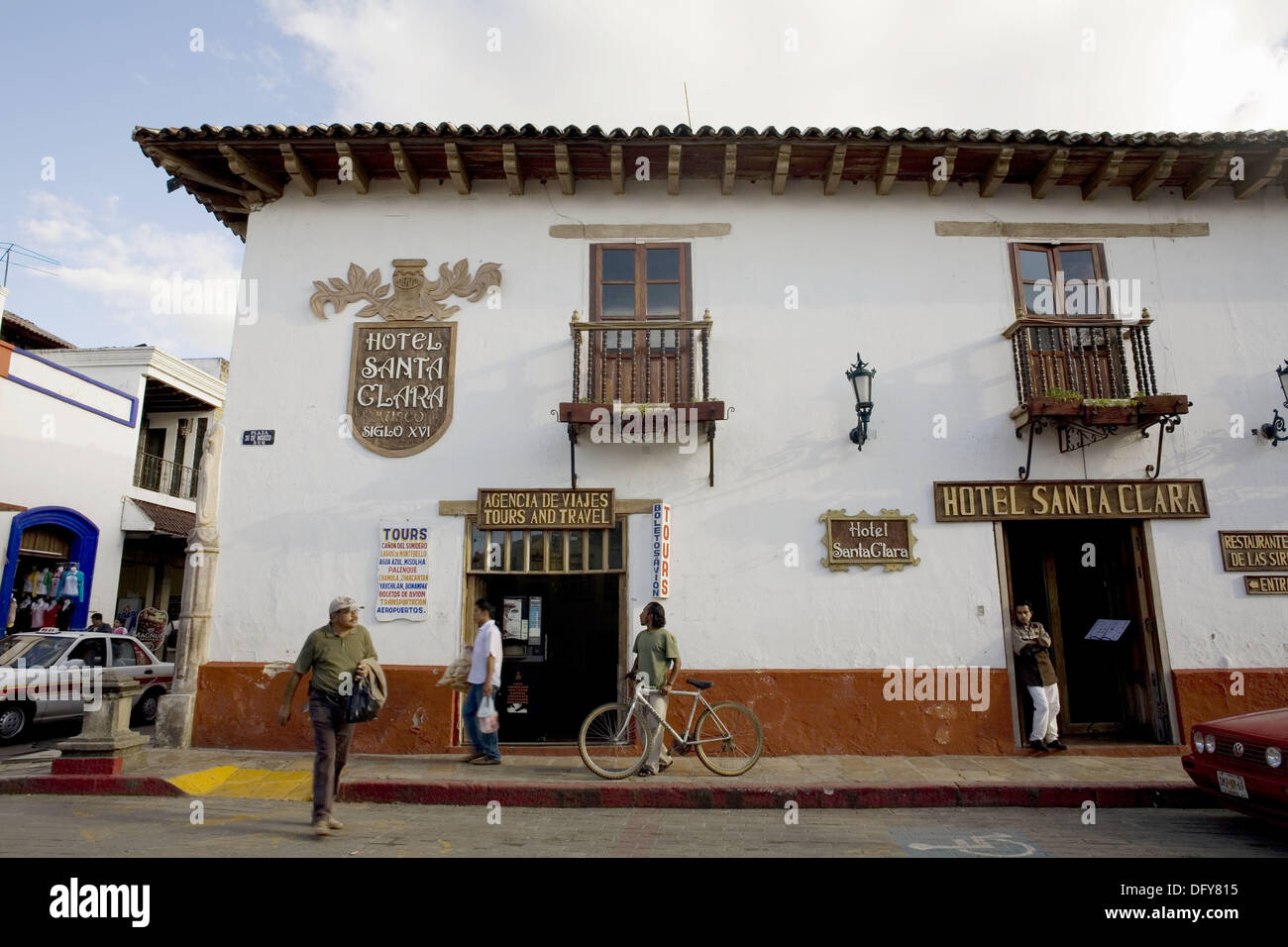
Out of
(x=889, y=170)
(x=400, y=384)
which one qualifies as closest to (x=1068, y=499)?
(x=889, y=170)

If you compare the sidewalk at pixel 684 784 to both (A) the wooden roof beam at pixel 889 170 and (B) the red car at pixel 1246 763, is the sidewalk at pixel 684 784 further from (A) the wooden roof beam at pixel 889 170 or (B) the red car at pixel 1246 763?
(A) the wooden roof beam at pixel 889 170

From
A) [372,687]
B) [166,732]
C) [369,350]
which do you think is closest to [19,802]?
[166,732]

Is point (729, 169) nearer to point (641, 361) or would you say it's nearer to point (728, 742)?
point (641, 361)

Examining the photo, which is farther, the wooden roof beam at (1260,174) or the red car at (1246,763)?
the wooden roof beam at (1260,174)

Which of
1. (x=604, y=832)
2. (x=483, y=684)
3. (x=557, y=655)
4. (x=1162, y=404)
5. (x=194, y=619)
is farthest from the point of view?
(x=557, y=655)

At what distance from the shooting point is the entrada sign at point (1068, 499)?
8898mm

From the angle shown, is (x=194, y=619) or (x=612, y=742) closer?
(x=612, y=742)

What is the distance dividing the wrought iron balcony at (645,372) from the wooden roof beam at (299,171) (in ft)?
12.4

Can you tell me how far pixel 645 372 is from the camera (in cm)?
904

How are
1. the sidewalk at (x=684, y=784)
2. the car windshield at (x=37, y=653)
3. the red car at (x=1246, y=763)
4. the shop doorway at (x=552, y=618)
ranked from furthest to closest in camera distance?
the car windshield at (x=37, y=653), the shop doorway at (x=552, y=618), the sidewalk at (x=684, y=784), the red car at (x=1246, y=763)

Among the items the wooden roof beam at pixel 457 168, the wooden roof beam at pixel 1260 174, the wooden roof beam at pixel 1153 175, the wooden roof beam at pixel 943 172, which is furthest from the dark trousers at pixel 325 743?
the wooden roof beam at pixel 1260 174

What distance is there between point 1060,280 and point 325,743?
9457mm

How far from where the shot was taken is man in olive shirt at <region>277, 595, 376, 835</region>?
18.7ft

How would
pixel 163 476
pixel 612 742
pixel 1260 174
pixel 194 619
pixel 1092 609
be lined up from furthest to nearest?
1. pixel 163 476
2. pixel 1092 609
3. pixel 1260 174
4. pixel 194 619
5. pixel 612 742
